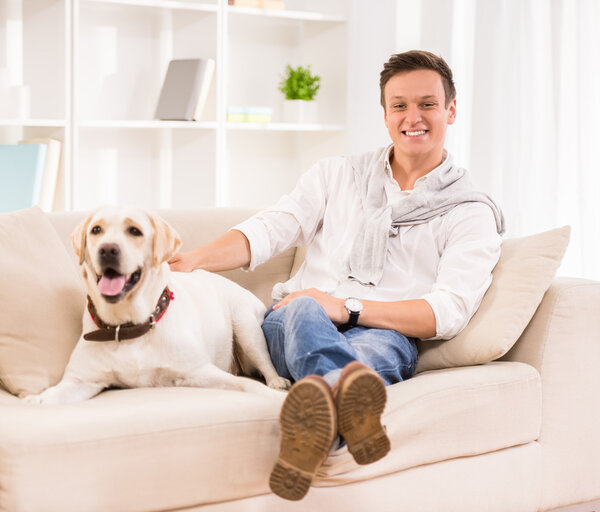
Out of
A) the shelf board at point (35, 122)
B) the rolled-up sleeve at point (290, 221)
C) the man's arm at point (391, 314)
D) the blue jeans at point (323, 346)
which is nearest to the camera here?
the blue jeans at point (323, 346)

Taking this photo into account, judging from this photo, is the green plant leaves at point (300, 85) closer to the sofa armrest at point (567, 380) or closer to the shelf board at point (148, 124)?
the shelf board at point (148, 124)

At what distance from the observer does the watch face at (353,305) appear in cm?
210

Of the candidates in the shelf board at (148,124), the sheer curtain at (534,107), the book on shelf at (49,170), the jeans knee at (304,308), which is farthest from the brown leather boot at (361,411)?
the shelf board at (148,124)

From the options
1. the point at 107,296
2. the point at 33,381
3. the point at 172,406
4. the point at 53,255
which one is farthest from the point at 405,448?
the point at 53,255

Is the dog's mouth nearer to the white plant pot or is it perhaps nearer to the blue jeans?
the blue jeans

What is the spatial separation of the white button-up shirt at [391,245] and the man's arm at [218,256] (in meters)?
0.03

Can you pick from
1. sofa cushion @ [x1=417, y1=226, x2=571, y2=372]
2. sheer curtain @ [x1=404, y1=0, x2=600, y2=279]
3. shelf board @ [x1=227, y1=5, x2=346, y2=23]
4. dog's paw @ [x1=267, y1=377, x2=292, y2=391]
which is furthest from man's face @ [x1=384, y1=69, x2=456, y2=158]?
shelf board @ [x1=227, y1=5, x2=346, y2=23]

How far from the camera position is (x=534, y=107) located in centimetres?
364

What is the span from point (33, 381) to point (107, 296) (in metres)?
0.29

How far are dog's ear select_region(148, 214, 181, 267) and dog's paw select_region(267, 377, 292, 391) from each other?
43 cm

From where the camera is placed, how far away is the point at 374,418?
1.60 m

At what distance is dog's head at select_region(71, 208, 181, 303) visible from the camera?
1.84 m

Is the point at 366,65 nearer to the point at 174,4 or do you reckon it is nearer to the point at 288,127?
the point at 288,127

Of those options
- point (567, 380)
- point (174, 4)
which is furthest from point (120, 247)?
point (174, 4)
